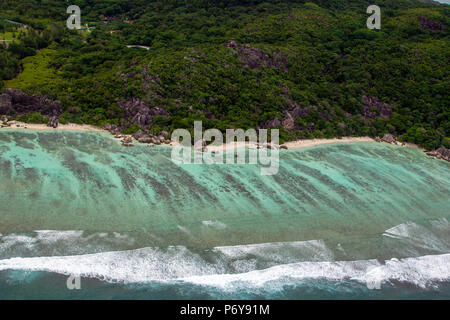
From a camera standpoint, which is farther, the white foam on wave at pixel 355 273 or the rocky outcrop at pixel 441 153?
the rocky outcrop at pixel 441 153

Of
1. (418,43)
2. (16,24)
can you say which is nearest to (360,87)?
(418,43)

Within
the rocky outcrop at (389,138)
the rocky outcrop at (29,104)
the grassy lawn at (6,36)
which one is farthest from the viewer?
the grassy lawn at (6,36)

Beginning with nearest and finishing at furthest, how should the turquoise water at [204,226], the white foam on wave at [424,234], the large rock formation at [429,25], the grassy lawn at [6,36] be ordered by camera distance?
the turquoise water at [204,226], the white foam on wave at [424,234], the grassy lawn at [6,36], the large rock formation at [429,25]

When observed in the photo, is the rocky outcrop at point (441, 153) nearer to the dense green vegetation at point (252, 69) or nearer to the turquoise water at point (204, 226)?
the dense green vegetation at point (252, 69)

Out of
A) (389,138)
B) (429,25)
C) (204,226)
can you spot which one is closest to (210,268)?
(204,226)

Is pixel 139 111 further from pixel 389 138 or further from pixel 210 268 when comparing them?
pixel 389 138

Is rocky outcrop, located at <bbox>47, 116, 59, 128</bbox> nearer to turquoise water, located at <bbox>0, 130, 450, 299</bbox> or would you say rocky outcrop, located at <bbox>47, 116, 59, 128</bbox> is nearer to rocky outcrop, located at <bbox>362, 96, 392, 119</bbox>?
turquoise water, located at <bbox>0, 130, 450, 299</bbox>

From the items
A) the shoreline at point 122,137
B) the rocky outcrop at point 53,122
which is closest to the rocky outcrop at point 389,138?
the shoreline at point 122,137

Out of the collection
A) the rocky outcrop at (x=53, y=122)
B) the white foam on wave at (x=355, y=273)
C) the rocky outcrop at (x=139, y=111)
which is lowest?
the white foam on wave at (x=355, y=273)
